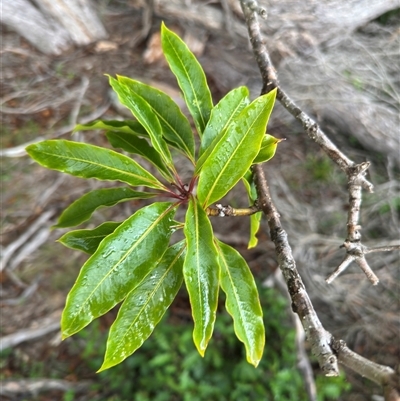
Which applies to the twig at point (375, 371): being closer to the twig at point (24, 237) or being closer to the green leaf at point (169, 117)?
the green leaf at point (169, 117)

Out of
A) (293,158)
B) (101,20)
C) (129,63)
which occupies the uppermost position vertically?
(101,20)

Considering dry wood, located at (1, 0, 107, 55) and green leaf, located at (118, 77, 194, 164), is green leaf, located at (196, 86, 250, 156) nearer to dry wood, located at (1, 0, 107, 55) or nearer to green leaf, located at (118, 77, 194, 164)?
Result: green leaf, located at (118, 77, 194, 164)

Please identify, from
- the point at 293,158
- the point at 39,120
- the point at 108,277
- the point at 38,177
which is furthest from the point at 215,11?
the point at 108,277

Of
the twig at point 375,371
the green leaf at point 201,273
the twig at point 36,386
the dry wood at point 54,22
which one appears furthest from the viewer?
the twig at point 36,386

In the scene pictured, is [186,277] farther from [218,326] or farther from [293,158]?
[293,158]

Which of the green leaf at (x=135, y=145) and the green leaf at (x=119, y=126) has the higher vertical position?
the green leaf at (x=119, y=126)

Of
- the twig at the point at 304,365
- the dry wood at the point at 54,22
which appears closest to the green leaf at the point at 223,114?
the dry wood at the point at 54,22

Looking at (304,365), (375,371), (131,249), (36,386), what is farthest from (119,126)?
(36,386)

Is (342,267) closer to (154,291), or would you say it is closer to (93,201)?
A: (154,291)

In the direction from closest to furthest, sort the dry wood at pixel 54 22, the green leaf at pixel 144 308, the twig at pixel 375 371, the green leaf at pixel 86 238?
the twig at pixel 375 371 < the green leaf at pixel 144 308 < the green leaf at pixel 86 238 < the dry wood at pixel 54 22
